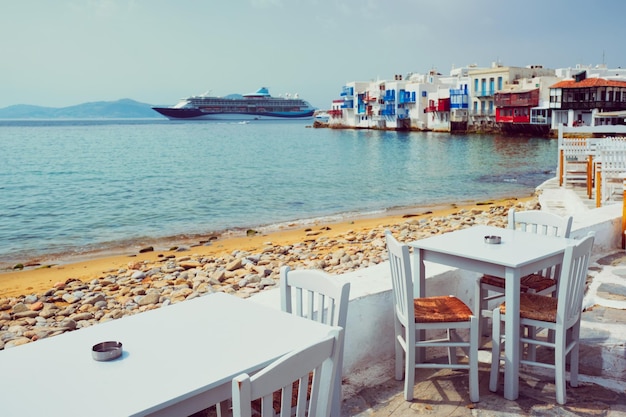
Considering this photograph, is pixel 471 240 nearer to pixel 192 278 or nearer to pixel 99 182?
pixel 192 278

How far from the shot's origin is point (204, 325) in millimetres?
2260

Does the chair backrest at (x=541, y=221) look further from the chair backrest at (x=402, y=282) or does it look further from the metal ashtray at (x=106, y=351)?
the metal ashtray at (x=106, y=351)

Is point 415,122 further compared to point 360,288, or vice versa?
point 415,122

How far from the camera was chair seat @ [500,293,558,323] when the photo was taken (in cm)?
311

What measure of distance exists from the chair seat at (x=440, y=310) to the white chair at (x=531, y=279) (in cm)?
Result: 25

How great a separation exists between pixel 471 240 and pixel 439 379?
808 millimetres

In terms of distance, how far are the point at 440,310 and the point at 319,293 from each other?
0.91 meters

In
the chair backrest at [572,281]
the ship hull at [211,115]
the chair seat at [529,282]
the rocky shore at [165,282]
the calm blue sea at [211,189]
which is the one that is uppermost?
the ship hull at [211,115]

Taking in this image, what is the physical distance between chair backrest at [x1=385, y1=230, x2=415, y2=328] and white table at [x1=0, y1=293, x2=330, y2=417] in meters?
0.83

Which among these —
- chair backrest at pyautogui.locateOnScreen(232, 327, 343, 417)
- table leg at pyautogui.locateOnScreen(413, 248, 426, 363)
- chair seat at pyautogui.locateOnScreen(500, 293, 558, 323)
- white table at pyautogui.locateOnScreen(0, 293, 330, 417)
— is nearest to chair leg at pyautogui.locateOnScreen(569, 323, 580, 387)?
chair seat at pyautogui.locateOnScreen(500, 293, 558, 323)

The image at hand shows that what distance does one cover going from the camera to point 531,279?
12.4 ft

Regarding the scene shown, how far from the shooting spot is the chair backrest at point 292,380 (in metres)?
1.53

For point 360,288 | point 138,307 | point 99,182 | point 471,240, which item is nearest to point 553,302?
point 471,240

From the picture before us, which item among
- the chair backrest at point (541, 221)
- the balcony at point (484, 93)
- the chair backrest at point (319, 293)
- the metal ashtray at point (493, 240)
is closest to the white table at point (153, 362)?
the chair backrest at point (319, 293)
